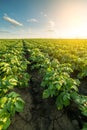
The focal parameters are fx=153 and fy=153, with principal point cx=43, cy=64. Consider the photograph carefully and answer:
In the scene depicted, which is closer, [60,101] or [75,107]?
[60,101]

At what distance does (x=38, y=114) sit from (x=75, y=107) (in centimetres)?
87

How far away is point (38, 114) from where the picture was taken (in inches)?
135

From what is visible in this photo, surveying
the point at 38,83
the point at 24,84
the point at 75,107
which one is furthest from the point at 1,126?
the point at 38,83

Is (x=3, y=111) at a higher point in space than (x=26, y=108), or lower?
higher

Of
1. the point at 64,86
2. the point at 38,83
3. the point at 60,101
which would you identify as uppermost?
Result: the point at 64,86

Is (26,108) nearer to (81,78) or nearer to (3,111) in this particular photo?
(3,111)

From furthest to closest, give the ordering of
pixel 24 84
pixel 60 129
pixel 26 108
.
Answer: pixel 24 84
pixel 26 108
pixel 60 129

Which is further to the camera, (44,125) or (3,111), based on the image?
(44,125)

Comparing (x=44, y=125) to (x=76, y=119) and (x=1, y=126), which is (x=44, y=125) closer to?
(x=76, y=119)

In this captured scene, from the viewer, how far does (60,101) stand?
302cm

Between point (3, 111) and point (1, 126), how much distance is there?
221 millimetres

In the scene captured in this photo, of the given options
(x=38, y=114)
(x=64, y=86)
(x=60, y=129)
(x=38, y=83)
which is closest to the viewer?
(x=60, y=129)

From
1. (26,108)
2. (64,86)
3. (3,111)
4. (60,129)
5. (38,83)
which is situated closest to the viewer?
(3,111)

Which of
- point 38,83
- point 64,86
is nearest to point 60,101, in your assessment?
point 64,86
